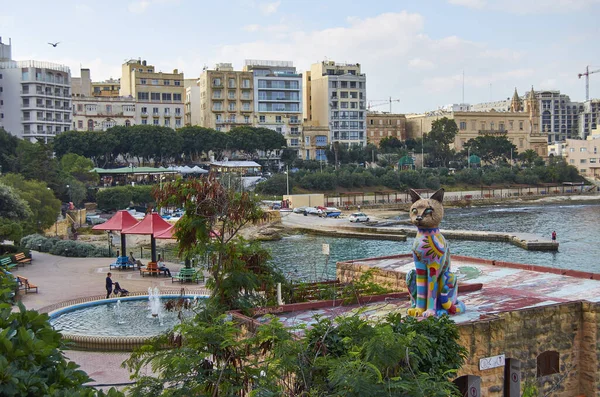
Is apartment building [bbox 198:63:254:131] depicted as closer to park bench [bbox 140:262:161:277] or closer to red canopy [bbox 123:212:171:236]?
red canopy [bbox 123:212:171:236]

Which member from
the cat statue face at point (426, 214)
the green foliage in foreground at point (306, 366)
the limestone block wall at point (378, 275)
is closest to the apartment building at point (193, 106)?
the limestone block wall at point (378, 275)

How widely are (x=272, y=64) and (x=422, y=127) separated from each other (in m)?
37.8

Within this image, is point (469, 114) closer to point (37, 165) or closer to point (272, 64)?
point (272, 64)

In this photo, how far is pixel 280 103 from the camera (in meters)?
105

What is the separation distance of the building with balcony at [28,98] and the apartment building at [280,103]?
2782 cm

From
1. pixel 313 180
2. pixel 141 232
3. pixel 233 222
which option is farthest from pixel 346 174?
pixel 233 222

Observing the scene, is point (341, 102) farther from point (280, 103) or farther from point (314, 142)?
point (280, 103)

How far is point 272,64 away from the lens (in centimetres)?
10994

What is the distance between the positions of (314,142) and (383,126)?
1144 inches

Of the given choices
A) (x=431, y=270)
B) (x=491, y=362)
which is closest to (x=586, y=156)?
(x=431, y=270)

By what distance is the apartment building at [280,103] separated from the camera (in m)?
104

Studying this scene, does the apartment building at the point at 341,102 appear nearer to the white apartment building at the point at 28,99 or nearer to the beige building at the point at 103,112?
the beige building at the point at 103,112

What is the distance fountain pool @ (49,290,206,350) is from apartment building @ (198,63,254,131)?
7923 cm

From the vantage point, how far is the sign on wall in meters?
13.3
